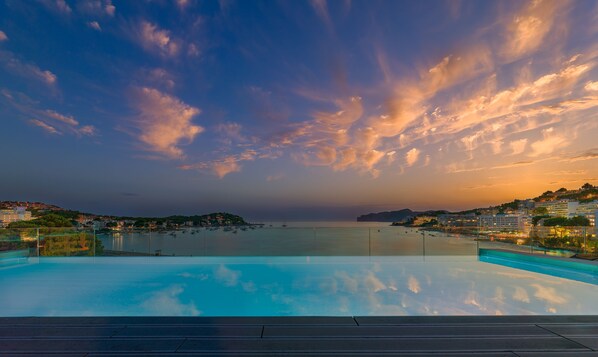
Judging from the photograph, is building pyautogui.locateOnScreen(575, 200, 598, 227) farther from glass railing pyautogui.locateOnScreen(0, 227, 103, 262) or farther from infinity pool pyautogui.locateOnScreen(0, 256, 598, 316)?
glass railing pyautogui.locateOnScreen(0, 227, 103, 262)

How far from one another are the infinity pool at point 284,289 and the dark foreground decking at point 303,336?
45.5 inches

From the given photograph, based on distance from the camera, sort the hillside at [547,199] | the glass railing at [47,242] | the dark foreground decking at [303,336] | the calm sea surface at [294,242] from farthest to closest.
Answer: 1. the hillside at [547,199]
2. the calm sea surface at [294,242]
3. the glass railing at [47,242]
4. the dark foreground decking at [303,336]

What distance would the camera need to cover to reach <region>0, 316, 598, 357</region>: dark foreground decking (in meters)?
2.28

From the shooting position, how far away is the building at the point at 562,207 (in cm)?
2624

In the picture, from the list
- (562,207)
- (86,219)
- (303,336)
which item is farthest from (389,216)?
(303,336)

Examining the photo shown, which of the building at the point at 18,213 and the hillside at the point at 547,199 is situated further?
the hillside at the point at 547,199

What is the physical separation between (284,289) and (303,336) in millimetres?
3128

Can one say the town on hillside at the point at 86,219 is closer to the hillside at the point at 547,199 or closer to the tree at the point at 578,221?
the hillside at the point at 547,199

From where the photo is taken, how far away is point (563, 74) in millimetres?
9102

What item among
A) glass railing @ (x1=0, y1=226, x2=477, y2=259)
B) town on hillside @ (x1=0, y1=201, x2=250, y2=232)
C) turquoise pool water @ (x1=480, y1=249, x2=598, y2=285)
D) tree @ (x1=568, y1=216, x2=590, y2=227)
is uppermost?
town on hillside @ (x1=0, y1=201, x2=250, y2=232)

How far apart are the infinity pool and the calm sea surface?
0.42 meters

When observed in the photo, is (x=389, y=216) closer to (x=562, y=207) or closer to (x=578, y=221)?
(x=562, y=207)

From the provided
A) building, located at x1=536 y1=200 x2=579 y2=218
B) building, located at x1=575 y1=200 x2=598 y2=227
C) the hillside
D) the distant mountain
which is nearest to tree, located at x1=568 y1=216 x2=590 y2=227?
building, located at x1=536 y1=200 x2=579 y2=218

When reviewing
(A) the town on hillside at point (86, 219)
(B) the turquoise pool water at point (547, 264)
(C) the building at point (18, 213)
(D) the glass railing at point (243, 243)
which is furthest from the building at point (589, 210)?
(C) the building at point (18, 213)
